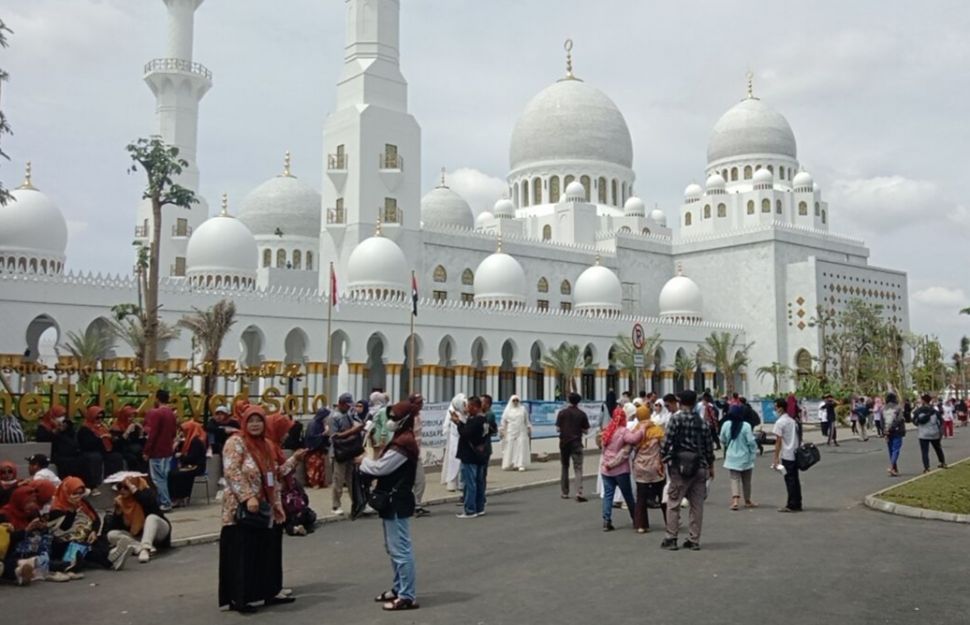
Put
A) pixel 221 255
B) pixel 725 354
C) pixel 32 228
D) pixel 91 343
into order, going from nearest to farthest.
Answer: pixel 91 343
pixel 32 228
pixel 221 255
pixel 725 354

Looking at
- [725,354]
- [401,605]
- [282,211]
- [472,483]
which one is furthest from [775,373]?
[401,605]

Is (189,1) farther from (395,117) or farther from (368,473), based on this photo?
(368,473)

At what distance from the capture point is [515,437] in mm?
16500

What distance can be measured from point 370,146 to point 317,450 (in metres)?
26.2

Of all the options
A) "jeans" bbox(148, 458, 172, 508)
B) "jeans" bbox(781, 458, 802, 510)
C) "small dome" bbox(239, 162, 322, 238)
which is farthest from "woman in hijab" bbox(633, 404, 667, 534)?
"small dome" bbox(239, 162, 322, 238)

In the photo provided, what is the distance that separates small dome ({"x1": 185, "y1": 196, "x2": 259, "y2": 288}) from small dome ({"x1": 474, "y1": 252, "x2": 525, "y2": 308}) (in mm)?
11255

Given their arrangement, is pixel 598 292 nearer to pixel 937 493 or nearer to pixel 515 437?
pixel 515 437

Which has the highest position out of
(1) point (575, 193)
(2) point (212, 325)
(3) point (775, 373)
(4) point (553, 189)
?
(4) point (553, 189)

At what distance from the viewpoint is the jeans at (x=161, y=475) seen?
36.1 ft

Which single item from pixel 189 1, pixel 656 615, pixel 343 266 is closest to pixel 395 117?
pixel 343 266

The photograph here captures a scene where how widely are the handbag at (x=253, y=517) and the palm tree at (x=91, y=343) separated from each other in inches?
765

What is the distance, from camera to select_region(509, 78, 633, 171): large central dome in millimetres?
50375

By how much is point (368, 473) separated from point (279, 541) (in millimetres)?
951

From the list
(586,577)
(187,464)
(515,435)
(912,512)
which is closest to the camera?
(586,577)
